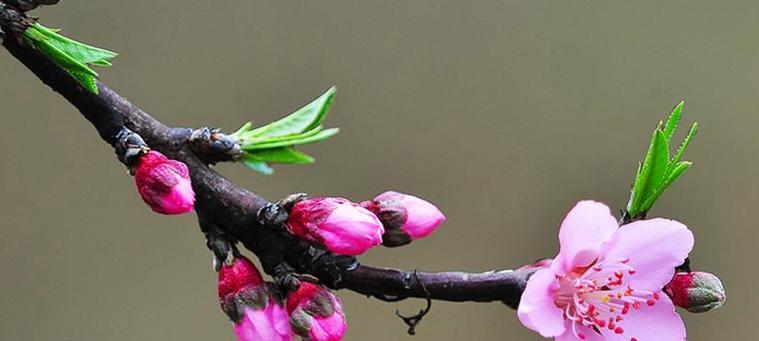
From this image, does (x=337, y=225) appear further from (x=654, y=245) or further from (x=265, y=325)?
(x=654, y=245)

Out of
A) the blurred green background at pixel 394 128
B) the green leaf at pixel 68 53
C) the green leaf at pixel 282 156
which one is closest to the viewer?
the green leaf at pixel 68 53

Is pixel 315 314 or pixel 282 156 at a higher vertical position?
pixel 282 156

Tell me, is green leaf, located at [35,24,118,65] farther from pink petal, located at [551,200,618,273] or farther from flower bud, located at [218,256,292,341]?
pink petal, located at [551,200,618,273]

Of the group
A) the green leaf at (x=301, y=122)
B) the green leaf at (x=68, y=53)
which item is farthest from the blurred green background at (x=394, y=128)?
the green leaf at (x=68, y=53)

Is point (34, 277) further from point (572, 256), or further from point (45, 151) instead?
point (572, 256)

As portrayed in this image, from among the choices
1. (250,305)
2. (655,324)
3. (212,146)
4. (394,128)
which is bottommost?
(655,324)

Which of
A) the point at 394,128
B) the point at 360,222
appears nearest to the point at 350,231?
the point at 360,222

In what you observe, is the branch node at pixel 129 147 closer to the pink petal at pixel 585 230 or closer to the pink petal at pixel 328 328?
the pink petal at pixel 328 328
